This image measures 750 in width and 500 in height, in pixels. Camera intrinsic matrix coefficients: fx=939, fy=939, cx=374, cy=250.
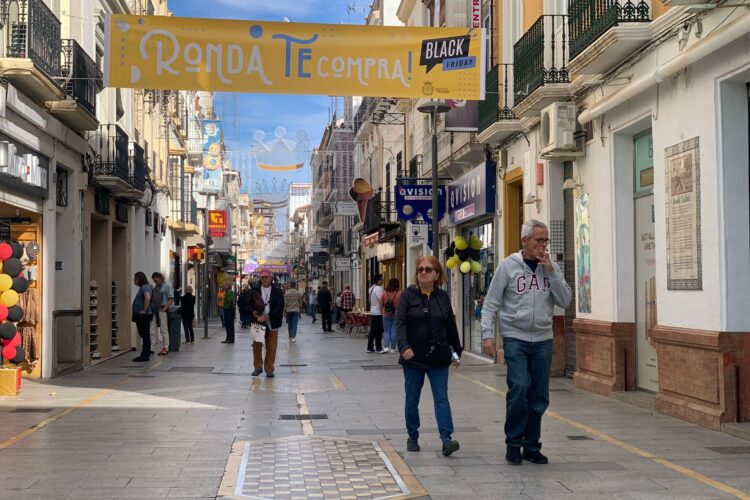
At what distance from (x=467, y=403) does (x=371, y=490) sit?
5.41m

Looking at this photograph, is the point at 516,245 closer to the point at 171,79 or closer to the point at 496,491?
the point at 171,79

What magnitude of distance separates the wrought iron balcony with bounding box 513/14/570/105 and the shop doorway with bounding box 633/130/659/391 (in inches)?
86.3

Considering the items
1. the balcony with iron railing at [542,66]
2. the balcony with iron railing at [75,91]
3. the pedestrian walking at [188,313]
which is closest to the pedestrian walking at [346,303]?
the pedestrian walking at [188,313]

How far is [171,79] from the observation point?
12492mm

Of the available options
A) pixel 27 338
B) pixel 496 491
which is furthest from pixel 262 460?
pixel 27 338

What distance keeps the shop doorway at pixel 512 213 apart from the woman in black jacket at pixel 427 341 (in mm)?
9888

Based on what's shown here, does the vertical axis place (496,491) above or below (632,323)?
below

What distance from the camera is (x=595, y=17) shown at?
12.1 meters

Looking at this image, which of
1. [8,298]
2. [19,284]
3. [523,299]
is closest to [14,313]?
[8,298]

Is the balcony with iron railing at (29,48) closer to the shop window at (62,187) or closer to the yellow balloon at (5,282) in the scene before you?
the shop window at (62,187)

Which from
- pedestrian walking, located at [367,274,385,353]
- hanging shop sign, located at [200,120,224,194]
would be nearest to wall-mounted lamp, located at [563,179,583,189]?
pedestrian walking, located at [367,274,385,353]

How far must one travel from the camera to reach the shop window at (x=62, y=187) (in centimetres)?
1688

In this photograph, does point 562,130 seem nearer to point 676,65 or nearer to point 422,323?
point 676,65

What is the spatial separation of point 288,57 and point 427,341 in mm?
5826
